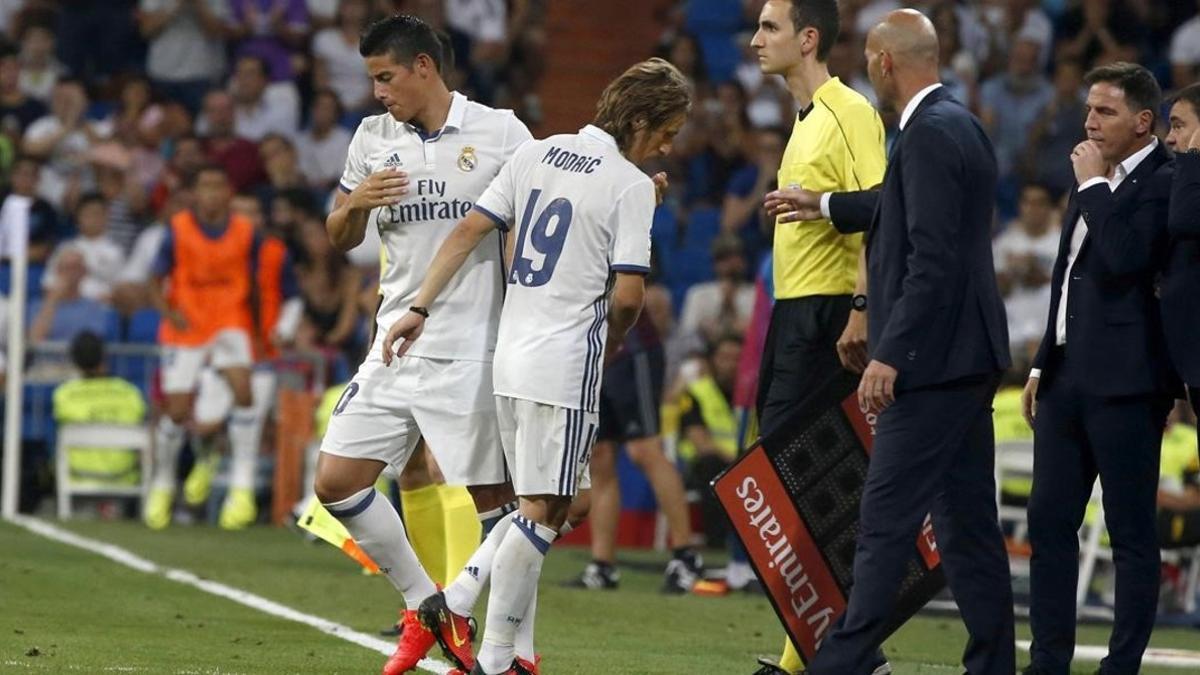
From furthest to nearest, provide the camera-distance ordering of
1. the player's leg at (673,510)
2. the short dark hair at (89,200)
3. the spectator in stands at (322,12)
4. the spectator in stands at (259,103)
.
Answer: the spectator in stands at (322,12) → the spectator in stands at (259,103) → the short dark hair at (89,200) → the player's leg at (673,510)

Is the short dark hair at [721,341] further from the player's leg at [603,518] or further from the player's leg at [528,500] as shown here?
the player's leg at [528,500]

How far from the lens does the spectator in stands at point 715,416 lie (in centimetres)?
1509

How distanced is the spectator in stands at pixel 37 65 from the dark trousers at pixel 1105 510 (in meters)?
13.5

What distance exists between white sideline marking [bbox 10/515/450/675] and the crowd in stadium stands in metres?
3.13

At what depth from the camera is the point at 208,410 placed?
15938mm

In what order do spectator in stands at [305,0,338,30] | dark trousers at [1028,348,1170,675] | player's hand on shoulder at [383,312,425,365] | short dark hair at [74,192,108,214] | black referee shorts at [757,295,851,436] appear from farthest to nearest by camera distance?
1. spectator in stands at [305,0,338,30]
2. short dark hair at [74,192,108,214]
3. black referee shorts at [757,295,851,436]
4. dark trousers at [1028,348,1170,675]
5. player's hand on shoulder at [383,312,425,365]

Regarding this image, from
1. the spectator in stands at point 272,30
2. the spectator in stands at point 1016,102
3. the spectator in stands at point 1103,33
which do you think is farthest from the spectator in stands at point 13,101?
the spectator in stands at point 1103,33

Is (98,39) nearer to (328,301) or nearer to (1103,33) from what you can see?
(328,301)

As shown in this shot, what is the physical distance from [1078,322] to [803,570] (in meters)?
1.28

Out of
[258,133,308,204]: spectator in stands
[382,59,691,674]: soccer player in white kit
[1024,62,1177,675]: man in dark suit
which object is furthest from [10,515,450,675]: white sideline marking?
[258,133,308,204]: spectator in stands

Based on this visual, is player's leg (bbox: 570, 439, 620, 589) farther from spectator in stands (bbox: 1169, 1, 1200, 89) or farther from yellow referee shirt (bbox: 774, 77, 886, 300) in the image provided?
spectator in stands (bbox: 1169, 1, 1200, 89)

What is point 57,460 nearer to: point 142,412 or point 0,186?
point 142,412

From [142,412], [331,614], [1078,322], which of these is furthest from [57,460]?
[1078,322]

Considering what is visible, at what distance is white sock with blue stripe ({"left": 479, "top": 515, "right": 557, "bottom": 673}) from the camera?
6.71 meters
